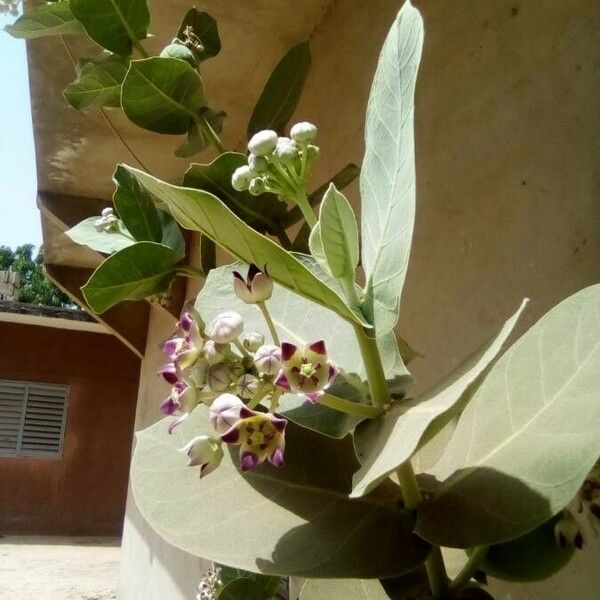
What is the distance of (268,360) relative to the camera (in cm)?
34

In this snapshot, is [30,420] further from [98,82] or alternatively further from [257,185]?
[257,185]

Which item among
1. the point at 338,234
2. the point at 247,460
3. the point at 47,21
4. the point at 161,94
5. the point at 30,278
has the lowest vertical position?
the point at 247,460

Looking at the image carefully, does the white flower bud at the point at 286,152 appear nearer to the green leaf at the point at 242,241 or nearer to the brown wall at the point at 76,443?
the green leaf at the point at 242,241

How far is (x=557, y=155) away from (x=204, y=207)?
0.35 meters

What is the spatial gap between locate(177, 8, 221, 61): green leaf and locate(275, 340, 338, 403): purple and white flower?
58 centimetres

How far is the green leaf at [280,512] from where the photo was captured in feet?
1.16

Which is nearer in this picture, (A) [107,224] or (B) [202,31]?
(A) [107,224]

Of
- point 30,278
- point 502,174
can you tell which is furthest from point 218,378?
point 30,278

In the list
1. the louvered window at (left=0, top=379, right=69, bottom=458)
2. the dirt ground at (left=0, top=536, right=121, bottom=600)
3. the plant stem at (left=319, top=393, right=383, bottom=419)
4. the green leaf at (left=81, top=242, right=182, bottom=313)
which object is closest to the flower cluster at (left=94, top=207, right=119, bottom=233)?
the green leaf at (left=81, top=242, right=182, bottom=313)

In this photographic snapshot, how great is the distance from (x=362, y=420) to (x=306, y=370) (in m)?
0.05

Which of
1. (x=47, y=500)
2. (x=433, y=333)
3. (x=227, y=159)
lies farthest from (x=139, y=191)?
(x=47, y=500)

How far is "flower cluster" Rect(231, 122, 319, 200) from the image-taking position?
16.7 inches

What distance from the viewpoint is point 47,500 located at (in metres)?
5.88

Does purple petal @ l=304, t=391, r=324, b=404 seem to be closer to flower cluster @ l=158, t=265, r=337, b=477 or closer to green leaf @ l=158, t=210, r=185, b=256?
flower cluster @ l=158, t=265, r=337, b=477
